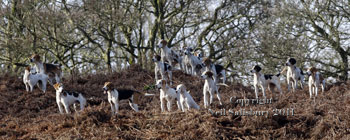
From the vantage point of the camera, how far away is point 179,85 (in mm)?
11688

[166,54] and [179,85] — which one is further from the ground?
[166,54]

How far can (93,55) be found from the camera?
93.0 ft

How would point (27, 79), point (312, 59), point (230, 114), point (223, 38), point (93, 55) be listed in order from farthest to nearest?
Answer: 1. point (93, 55)
2. point (223, 38)
3. point (312, 59)
4. point (27, 79)
5. point (230, 114)

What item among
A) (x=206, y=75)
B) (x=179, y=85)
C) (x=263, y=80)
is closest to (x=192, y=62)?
(x=263, y=80)

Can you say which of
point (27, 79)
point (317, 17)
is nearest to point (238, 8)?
point (317, 17)

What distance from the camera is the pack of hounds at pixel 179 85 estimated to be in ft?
38.7

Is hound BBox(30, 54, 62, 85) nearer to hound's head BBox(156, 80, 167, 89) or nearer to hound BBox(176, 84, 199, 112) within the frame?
hound's head BBox(156, 80, 167, 89)

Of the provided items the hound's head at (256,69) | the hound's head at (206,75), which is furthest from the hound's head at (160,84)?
the hound's head at (256,69)

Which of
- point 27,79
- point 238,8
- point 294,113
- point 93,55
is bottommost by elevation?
point 294,113

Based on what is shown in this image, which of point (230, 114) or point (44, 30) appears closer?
point (230, 114)

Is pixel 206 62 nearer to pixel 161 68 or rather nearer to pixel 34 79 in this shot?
pixel 161 68

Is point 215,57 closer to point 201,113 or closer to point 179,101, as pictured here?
point 179,101

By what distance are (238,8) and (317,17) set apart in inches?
214

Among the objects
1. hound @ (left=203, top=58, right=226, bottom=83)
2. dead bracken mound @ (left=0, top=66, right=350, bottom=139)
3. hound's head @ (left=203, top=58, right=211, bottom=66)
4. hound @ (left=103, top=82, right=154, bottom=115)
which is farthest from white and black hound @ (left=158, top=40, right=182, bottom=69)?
dead bracken mound @ (left=0, top=66, right=350, bottom=139)
